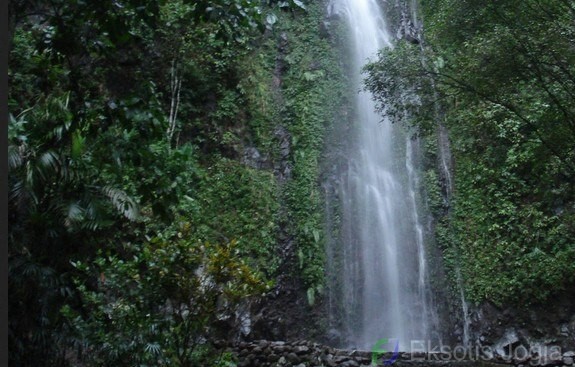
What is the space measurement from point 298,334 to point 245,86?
6002mm

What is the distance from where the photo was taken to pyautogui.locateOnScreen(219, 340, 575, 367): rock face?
901 centimetres

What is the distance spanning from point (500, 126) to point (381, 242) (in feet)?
11.6

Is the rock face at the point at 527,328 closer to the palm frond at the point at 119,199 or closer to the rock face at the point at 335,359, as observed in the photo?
the rock face at the point at 335,359

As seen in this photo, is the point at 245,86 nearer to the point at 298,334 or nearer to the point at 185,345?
the point at 298,334

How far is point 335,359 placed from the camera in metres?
9.09

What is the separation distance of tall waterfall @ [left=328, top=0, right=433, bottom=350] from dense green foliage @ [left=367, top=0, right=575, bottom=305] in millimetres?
630

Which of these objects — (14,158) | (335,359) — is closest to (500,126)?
(335,359)

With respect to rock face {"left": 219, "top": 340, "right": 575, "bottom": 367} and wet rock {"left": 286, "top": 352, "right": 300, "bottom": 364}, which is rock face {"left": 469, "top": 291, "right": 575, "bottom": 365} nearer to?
rock face {"left": 219, "top": 340, "right": 575, "bottom": 367}

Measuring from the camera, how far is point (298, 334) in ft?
36.9

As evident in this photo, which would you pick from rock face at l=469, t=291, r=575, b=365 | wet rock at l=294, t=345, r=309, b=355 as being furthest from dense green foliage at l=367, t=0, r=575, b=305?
wet rock at l=294, t=345, r=309, b=355

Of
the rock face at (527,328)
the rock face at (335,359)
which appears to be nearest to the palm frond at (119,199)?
the rock face at (335,359)

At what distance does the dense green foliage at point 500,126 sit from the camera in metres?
7.40

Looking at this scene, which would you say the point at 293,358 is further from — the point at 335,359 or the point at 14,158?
the point at 14,158

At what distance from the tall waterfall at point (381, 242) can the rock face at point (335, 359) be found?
2012mm
